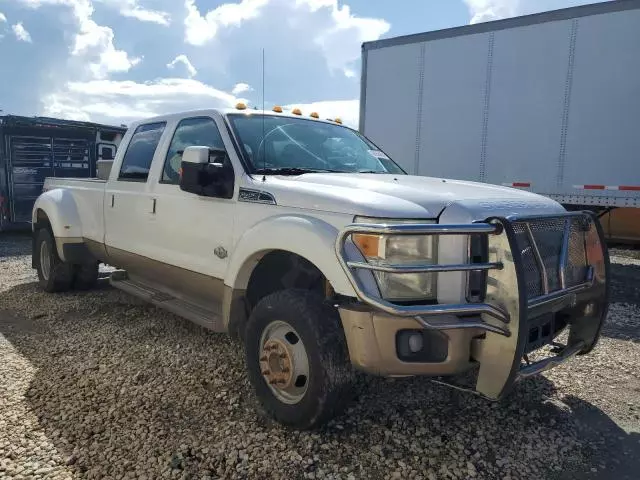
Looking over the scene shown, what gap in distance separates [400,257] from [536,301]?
0.76m

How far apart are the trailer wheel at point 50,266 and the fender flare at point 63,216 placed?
289 mm

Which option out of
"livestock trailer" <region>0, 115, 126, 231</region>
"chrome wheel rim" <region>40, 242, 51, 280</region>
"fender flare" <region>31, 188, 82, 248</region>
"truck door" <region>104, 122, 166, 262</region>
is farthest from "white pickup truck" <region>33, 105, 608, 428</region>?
"livestock trailer" <region>0, 115, 126, 231</region>

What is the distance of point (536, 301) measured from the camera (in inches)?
106

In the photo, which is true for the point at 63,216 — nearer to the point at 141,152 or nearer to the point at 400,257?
the point at 141,152

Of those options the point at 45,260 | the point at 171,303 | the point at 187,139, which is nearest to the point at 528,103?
the point at 187,139

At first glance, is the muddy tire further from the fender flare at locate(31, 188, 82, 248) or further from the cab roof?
the fender flare at locate(31, 188, 82, 248)

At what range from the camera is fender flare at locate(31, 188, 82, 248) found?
566cm

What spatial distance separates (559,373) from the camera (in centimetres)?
405

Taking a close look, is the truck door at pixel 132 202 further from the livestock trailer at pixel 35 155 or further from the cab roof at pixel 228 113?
the livestock trailer at pixel 35 155

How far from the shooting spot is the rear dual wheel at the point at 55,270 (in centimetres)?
599

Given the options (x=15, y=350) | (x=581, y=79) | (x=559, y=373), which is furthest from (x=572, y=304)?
(x=581, y=79)

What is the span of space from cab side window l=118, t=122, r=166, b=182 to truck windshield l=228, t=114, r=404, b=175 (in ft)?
3.54

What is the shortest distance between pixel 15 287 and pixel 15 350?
2.72m

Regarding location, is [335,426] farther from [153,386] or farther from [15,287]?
[15,287]
